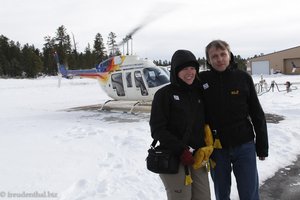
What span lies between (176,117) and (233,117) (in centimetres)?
60

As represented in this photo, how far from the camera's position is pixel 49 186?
4152mm

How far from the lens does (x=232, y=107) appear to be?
287 centimetres

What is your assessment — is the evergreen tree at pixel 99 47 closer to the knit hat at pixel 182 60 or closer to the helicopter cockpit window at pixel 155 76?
the helicopter cockpit window at pixel 155 76

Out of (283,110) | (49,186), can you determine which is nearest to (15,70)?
(283,110)

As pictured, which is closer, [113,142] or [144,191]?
[144,191]

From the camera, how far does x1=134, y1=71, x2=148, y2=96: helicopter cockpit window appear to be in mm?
11662

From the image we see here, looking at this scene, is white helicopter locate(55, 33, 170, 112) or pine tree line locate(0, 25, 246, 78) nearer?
white helicopter locate(55, 33, 170, 112)

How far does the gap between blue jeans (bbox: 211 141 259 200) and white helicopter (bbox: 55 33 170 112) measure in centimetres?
837

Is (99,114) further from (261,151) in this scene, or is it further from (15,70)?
(15,70)

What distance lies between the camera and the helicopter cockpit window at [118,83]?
12.5m

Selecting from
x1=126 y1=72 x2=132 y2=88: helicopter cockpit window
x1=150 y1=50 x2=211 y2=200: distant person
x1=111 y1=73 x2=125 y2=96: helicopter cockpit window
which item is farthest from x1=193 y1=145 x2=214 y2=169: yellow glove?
x1=111 y1=73 x2=125 y2=96: helicopter cockpit window

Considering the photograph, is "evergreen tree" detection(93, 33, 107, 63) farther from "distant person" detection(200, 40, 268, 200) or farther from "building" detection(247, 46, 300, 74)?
"distant person" detection(200, 40, 268, 200)

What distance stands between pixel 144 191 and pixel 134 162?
1.25 meters

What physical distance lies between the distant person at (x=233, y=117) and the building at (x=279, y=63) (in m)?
51.3
